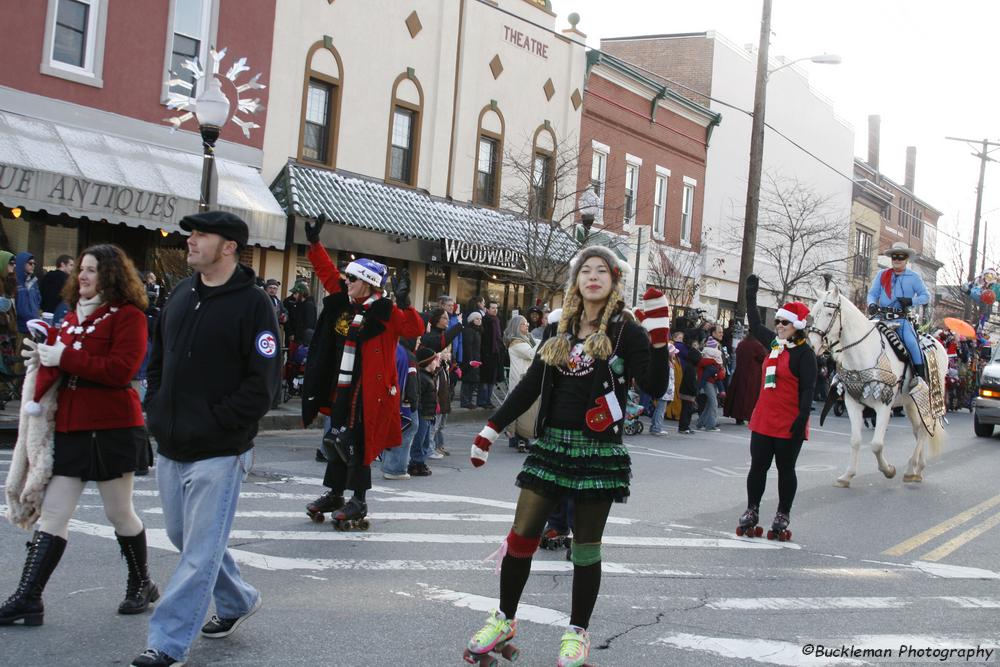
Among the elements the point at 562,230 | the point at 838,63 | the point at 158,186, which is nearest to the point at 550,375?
the point at 158,186

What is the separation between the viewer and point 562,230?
22875mm

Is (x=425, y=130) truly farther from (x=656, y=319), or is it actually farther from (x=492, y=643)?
(x=492, y=643)

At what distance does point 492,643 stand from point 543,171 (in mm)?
20361

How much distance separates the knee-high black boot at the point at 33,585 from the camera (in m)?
5.01

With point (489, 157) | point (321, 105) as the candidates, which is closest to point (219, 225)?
point (321, 105)

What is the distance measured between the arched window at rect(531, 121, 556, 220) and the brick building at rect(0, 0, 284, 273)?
6543 millimetres

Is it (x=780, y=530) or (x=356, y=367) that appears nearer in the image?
(x=356, y=367)

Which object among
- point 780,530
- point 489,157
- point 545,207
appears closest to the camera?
point 780,530

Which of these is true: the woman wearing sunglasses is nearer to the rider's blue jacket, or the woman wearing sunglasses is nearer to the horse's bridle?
the horse's bridle

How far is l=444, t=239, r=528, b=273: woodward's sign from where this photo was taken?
21.9 m

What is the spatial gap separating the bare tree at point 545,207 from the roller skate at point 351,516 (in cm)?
1266

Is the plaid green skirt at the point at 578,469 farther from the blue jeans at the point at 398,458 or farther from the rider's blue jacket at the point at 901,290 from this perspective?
the rider's blue jacket at the point at 901,290

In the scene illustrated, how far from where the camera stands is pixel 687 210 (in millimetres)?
33188

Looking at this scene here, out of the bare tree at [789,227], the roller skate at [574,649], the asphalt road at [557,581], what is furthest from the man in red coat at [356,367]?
the bare tree at [789,227]
